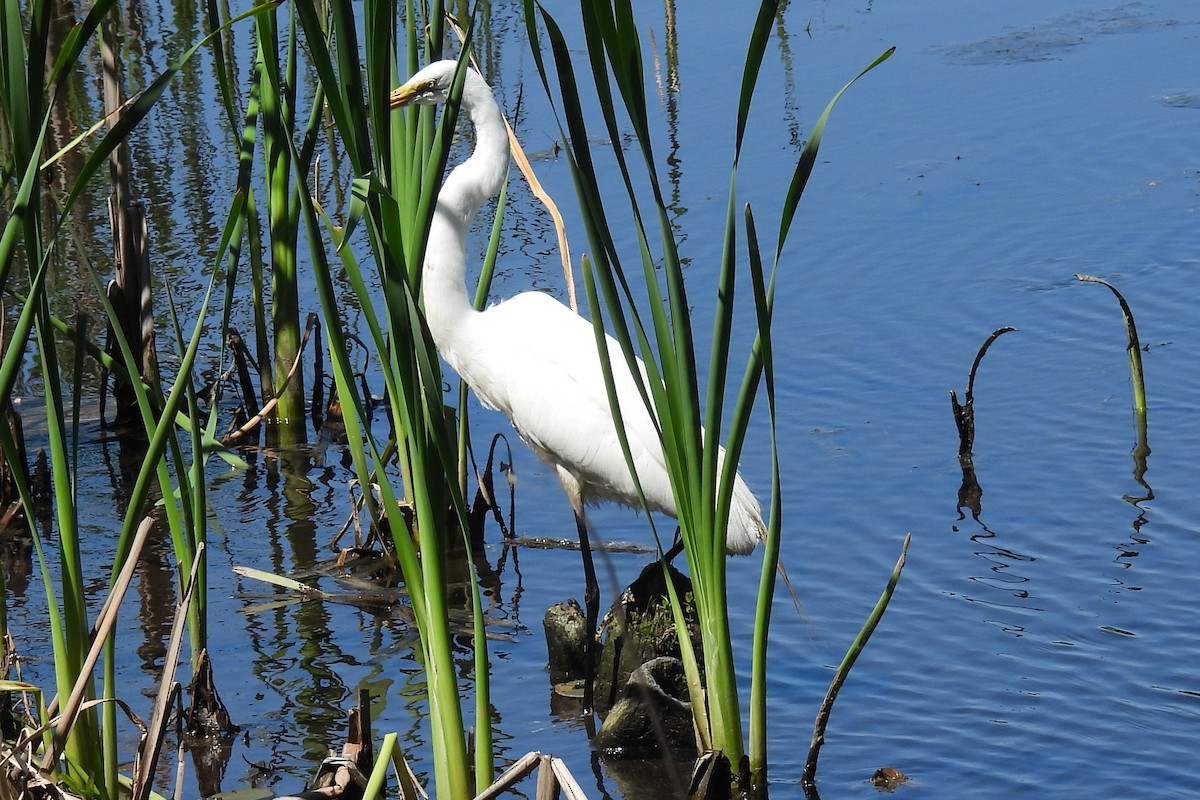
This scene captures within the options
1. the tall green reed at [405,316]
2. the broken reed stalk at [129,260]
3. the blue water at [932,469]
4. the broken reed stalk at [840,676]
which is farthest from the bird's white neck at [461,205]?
the broken reed stalk at [840,676]

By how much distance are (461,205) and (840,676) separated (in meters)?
2.17

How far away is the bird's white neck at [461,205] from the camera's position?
181 inches

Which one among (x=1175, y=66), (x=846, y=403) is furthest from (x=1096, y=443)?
(x=1175, y=66)

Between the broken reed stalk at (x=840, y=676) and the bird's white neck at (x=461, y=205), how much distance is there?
1.83m

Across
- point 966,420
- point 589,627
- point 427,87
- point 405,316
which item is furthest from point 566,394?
point 405,316

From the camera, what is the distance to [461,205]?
15.3ft

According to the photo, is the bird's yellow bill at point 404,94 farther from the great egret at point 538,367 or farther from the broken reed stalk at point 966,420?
the broken reed stalk at point 966,420

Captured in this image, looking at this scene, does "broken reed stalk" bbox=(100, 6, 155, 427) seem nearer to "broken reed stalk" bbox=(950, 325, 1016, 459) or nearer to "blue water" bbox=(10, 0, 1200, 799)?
"blue water" bbox=(10, 0, 1200, 799)

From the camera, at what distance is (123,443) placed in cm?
658

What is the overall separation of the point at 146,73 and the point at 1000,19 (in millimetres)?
7408

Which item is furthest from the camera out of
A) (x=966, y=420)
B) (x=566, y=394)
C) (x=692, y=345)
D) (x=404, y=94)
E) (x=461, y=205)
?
(x=966, y=420)

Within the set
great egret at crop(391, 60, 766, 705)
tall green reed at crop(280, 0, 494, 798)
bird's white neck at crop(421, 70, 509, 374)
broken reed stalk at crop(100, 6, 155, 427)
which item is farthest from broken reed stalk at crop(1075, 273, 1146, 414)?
broken reed stalk at crop(100, 6, 155, 427)

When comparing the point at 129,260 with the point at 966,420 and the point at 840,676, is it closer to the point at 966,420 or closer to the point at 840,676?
the point at 966,420

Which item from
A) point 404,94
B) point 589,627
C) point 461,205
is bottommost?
point 589,627
